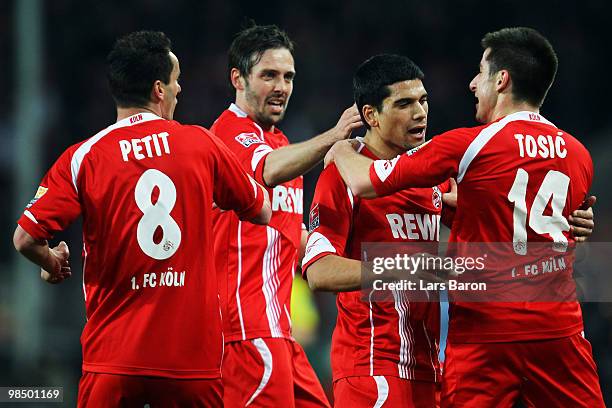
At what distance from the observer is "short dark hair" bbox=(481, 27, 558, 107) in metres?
4.87

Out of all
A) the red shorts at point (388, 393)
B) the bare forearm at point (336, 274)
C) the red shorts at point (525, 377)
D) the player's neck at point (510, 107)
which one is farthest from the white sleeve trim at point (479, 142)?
the red shorts at point (388, 393)

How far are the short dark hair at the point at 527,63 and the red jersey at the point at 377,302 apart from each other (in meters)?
0.74

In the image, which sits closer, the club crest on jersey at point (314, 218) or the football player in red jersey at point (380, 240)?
the football player in red jersey at point (380, 240)

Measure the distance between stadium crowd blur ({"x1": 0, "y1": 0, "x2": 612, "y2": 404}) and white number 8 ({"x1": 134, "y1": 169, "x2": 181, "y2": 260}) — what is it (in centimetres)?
829

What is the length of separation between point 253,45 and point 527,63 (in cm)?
211

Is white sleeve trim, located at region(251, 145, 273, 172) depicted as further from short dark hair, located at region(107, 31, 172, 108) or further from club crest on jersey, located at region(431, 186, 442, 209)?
club crest on jersey, located at region(431, 186, 442, 209)

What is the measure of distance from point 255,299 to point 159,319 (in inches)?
41.2

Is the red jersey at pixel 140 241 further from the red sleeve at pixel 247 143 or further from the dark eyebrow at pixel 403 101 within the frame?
the dark eyebrow at pixel 403 101

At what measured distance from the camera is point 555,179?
15.3 ft

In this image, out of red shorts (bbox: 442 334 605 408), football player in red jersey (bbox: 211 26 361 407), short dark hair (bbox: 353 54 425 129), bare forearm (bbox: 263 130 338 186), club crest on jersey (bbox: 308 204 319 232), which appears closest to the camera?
red shorts (bbox: 442 334 605 408)

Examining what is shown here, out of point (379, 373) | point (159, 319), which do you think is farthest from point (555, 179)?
point (159, 319)

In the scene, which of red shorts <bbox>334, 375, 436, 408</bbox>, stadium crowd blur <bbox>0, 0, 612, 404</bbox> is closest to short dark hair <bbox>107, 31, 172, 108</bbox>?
red shorts <bbox>334, 375, 436, 408</bbox>

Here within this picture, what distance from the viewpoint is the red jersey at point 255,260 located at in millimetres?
5703

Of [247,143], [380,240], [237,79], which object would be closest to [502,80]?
[380,240]
